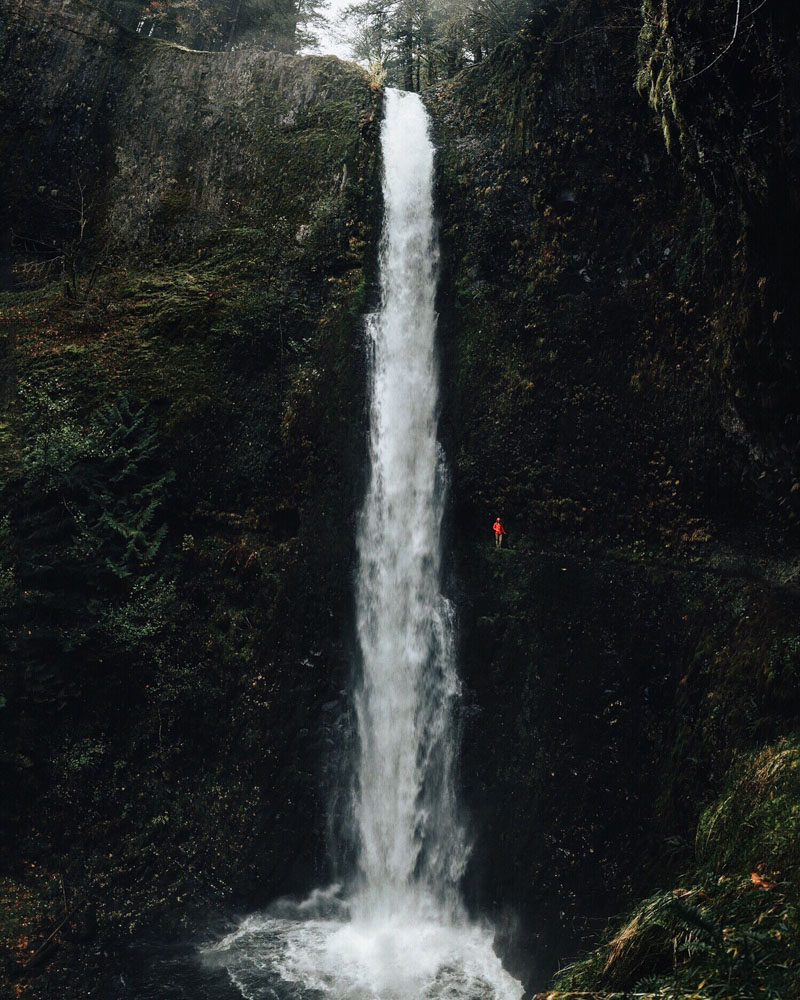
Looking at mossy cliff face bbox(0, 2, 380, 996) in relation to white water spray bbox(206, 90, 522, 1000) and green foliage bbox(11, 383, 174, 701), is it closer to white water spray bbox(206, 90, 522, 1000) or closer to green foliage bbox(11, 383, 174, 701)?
green foliage bbox(11, 383, 174, 701)

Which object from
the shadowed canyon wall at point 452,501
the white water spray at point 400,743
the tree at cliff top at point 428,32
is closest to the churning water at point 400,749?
the white water spray at point 400,743

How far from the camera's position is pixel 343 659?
35.5 ft

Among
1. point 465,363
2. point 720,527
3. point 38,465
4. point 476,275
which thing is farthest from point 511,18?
point 38,465

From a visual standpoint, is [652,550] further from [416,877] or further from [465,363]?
[416,877]

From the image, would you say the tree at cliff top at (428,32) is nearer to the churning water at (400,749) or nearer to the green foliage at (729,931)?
the churning water at (400,749)

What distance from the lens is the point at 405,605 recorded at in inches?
424

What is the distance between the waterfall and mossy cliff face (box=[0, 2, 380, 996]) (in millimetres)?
442

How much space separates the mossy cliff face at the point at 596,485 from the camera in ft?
28.0

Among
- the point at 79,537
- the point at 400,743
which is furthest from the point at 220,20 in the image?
the point at 400,743

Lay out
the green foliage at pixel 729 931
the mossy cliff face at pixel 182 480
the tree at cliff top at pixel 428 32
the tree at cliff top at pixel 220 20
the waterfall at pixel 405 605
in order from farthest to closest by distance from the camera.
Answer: the tree at cliff top at pixel 220 20 → the tree at cliff top at pixel 428 32 → the mossy cliff face at pixel 182 480 → the waterfall at pixel 405 605 → the green foliage at pixel 729 931

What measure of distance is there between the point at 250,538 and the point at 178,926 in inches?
217

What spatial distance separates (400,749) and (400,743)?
83 millimetres

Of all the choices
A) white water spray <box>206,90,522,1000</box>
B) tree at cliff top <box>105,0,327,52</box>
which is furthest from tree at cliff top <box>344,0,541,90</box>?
white water spray <box>206,90,522,1000</box>

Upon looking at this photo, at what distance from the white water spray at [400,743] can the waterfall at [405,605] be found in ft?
0.06
